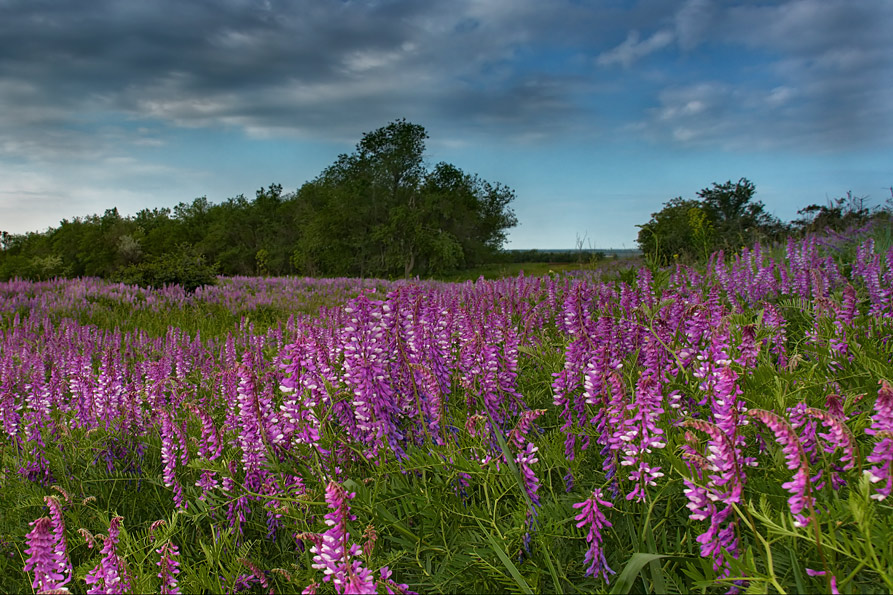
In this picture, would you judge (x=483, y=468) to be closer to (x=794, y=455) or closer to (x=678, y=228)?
(x=794, y=455)

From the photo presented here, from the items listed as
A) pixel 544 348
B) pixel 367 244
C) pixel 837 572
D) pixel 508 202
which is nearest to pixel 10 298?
pixel 544 348

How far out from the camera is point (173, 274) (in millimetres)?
14742

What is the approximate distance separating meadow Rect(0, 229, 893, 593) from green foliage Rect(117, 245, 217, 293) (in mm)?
11002

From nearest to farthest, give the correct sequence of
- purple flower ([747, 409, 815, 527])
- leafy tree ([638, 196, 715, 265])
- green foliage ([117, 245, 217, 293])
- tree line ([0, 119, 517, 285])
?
purple flower ([747, 409, 815, 527])
green foliage ([117, 245, 217, 293])
leafy tree ([638, 196, 715, 265])
tree line ([0, 119, 517, 285])

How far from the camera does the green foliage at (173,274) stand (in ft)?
48.4

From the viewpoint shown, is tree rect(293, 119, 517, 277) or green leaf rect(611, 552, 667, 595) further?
tree rect(293, 119, 517, 277)

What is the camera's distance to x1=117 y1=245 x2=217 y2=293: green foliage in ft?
48.4

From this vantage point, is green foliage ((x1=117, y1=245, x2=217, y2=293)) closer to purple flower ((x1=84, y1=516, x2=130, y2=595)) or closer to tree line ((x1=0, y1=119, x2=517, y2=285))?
purple flower ((x1=84, y1=516, x2=130, y2=595))

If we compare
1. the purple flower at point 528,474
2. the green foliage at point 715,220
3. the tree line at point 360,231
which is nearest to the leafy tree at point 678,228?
the green foliage at point 715,220

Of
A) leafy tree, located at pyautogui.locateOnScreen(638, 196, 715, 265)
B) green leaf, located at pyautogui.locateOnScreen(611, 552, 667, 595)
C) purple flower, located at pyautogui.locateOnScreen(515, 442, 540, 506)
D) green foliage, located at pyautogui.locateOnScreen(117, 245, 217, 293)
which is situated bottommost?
green leaf, located at pyautogui.locateOnScreen(611, 552, 667, 595)

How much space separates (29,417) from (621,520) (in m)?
4.24

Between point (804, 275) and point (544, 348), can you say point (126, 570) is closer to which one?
point (544, 348)

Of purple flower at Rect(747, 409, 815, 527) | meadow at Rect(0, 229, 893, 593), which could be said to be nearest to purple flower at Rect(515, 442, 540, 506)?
meadow at Rect(0, 229, 893, 593)

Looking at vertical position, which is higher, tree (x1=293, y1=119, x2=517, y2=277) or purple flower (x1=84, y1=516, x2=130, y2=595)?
tree (x1=293, y1=119, x2=517, y2=277)
